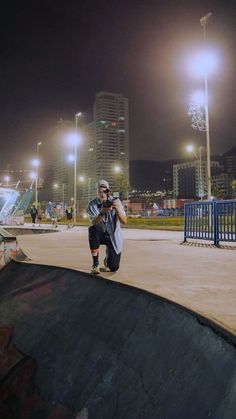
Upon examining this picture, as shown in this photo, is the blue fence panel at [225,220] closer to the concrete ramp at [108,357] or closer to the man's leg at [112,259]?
the man's leg at [112,259]

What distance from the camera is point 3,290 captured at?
7570mm

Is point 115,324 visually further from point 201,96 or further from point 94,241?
point 201,96

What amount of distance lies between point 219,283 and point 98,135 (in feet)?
355

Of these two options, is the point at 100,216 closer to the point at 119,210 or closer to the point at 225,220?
the point at 119,210

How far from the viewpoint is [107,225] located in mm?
6320

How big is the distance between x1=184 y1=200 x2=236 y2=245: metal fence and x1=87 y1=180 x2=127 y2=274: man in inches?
222

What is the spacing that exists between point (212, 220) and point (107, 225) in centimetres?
643

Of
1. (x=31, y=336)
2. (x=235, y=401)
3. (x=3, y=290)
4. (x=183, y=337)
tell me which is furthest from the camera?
(x=3, y=290)

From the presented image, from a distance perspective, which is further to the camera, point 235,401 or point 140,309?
point 140,309

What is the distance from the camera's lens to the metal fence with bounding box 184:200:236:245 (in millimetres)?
11109

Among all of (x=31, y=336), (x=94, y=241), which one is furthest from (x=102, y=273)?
(x=31, y=336)

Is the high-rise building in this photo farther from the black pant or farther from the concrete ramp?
the concrete ramp

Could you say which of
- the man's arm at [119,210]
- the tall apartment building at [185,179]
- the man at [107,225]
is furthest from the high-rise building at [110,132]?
the man's arm at [119,210]

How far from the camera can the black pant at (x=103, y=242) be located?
6281 millimetres
